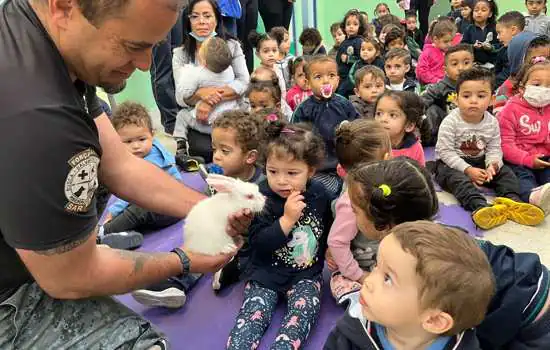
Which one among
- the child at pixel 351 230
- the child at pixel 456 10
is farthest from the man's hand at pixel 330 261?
the child at pixel 456 10

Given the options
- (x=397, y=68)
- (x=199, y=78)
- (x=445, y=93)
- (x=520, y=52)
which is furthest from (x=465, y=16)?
(x=199, y=78)

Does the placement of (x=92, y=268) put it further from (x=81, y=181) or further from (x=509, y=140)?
(x=509, y=140)

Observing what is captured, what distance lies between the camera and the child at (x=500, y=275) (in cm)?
131

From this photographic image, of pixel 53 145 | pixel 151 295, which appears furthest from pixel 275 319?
pixel 53 145

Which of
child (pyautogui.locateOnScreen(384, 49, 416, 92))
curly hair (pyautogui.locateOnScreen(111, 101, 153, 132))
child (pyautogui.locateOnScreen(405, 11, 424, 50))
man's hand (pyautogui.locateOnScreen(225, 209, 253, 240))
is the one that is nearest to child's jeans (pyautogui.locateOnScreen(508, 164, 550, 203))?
child (pyautogui.locateOnScreen(384, 49, 416, 92))

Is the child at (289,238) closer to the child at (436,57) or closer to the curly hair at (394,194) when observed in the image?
the curly hair at (394,194)

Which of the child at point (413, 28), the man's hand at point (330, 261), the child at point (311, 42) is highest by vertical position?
the child at point (311, 42)

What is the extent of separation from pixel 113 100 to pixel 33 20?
3.67 meters

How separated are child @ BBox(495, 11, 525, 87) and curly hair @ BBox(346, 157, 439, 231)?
141 inches

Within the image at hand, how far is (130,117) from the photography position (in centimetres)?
263

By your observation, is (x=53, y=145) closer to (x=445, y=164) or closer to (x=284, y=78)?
(x=445, y=164)

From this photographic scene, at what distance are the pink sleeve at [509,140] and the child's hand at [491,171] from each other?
145mm

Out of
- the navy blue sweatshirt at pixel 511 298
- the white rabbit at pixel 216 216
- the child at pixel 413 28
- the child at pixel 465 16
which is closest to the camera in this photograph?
the navy blue sweatshirt at pixel 511 298

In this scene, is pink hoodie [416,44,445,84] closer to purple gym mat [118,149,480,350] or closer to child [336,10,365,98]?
child [336,10,365,98]
